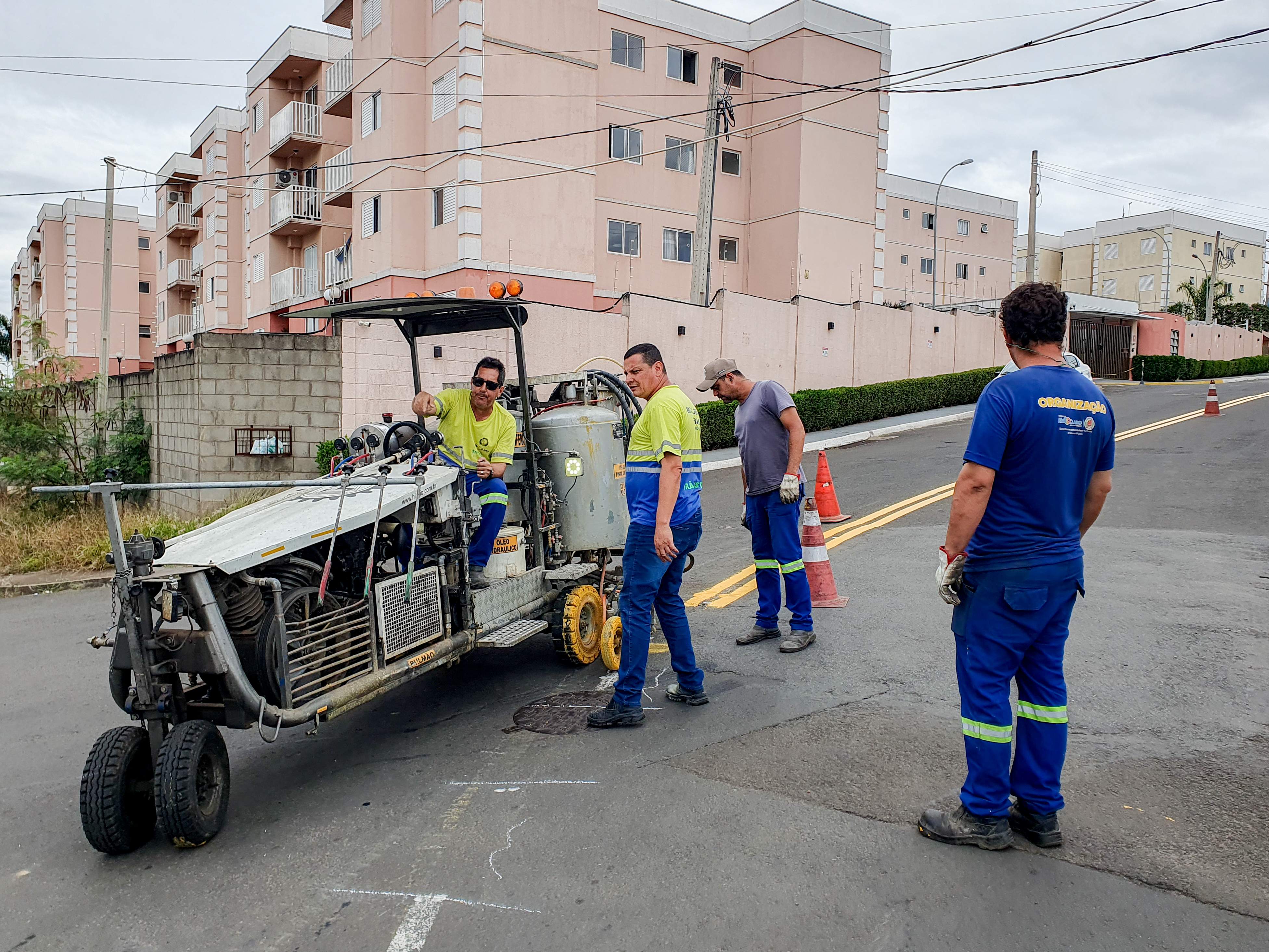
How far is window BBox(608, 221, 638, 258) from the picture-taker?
95.1ft

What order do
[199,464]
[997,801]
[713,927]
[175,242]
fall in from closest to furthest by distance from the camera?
[713,927]
[997,801]
[199,464]
[175,242]

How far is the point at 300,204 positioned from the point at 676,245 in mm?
12204

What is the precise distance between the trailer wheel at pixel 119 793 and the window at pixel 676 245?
90.5ft

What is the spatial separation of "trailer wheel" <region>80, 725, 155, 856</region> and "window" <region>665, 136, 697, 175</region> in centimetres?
2825

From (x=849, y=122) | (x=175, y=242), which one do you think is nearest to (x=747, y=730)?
(x=849, y=122)

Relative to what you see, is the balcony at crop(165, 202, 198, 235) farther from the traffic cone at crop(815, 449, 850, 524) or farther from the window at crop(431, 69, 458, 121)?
the traffic cone at crop(815, 449, 850, 524)

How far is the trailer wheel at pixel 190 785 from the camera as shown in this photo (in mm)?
3734

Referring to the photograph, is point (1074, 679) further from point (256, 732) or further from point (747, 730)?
point (256, 732)

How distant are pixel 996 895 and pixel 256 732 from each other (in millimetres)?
3988

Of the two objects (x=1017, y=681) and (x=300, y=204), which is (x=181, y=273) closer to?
(x=300, y=204)

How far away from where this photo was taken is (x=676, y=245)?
100 feet

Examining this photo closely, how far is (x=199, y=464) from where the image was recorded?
15.2m

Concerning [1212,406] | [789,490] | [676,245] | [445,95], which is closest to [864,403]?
[1212,406]

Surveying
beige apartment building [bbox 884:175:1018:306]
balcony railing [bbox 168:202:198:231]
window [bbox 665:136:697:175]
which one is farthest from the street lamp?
balcony railing [bbox 168:202:198:231]
